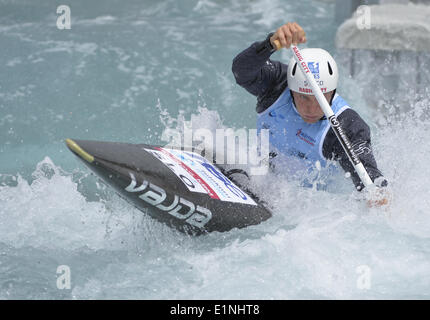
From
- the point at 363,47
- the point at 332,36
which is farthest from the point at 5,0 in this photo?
the point at 363,47

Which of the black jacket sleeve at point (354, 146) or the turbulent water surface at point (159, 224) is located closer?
the turbulent water surface at point (159, 224)

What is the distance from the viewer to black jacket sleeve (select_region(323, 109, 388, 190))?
366cm

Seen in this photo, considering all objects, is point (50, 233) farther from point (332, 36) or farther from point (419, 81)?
point (332, 36)

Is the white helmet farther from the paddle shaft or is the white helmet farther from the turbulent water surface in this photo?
the turbulent water surface

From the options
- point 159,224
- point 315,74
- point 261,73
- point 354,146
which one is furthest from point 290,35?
point 159,224

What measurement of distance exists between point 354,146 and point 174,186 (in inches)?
42.4

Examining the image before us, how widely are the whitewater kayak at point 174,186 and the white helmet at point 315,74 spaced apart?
0.74 meters

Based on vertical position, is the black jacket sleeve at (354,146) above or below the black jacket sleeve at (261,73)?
below

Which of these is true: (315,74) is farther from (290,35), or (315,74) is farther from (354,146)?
(354,146)

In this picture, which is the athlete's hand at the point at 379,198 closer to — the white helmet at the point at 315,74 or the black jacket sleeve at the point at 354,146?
the black jacket sleeve at the point at 354,146

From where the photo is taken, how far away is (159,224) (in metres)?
3.73

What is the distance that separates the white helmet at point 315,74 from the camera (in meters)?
3.72

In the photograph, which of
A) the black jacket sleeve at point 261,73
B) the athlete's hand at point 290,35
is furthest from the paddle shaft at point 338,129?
the black jacket sleeve at point 261,73

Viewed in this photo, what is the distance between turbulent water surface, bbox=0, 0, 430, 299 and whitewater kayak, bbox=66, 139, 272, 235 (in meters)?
0.12
